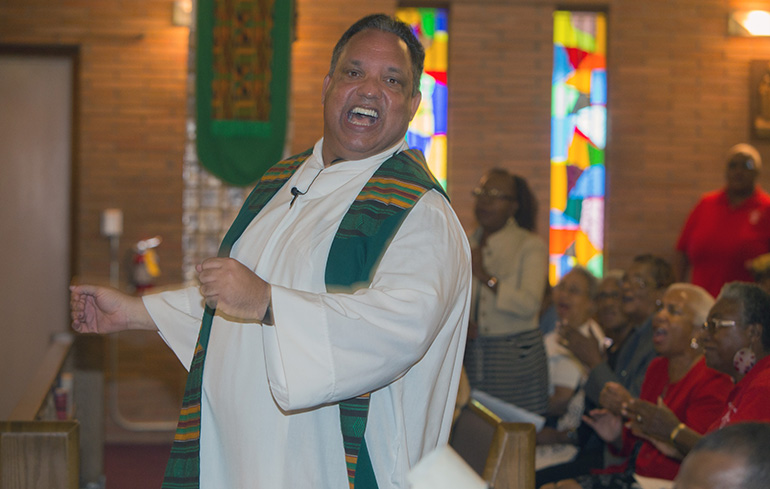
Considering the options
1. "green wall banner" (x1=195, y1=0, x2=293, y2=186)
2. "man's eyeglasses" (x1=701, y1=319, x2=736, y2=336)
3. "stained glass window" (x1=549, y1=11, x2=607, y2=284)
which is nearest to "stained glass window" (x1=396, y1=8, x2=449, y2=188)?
"stained glass window" (x1=549, y1=11, x2=607, y2=284)

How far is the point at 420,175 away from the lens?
186 cm

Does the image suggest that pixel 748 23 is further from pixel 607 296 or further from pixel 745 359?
pixel 745 359

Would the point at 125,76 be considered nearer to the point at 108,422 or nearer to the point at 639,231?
the point at 108,422

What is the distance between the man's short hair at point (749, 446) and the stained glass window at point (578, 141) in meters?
6.11

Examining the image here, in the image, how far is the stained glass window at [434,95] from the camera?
7.39 meters

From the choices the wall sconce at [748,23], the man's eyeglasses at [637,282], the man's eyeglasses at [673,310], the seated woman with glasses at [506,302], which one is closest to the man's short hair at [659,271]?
the man's eyeglasses at [637,282]

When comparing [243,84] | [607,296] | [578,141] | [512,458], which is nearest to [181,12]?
[243,84]

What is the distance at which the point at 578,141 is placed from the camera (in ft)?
24.8

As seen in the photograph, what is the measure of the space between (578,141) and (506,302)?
10.9ft

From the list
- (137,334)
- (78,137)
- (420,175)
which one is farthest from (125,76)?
(420,175)

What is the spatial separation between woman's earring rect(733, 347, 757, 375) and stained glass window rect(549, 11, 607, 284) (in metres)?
4.61

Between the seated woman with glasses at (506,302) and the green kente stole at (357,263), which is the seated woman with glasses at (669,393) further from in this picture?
the green kente stole at (357,263)

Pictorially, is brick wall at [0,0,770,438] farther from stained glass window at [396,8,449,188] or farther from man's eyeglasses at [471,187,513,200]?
man's eyeglasses at [471,187,513,200]

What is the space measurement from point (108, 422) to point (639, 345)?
4565 millimetres
